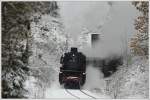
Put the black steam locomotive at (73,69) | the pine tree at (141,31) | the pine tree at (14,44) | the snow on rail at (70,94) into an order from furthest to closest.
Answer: the black steam locomotive at (73,69) → the pine tree at (141,31) → the snow on rail at (70,94) → the pine tree at (14,44)

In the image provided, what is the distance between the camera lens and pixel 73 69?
48.3 ft

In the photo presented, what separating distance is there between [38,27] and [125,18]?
8.99 ft

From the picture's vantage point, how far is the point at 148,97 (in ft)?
36.7

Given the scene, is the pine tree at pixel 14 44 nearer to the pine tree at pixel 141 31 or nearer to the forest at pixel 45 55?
the forest at pixel 45 55

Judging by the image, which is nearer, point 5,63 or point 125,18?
point 5,63

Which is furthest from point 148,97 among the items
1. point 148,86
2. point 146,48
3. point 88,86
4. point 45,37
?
point 45,37

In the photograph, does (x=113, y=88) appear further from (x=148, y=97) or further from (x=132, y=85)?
(x=148, y=97)

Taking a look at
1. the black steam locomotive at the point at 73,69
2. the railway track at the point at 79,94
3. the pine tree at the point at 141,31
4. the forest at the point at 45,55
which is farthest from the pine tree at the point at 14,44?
the pine tree at the point at 141,31

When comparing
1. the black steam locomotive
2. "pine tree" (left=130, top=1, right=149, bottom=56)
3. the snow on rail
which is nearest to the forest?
"pine tree" (left=130, top=1, right=149, bottom=56)

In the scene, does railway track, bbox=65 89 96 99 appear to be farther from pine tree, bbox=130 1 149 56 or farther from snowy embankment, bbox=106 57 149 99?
pine tree, bbox=130 1 149 56

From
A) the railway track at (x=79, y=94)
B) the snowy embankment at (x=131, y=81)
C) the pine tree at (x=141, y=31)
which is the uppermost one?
the pine tree at (x=141, y=31)

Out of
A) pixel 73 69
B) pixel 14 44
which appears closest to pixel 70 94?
pixel 14 44

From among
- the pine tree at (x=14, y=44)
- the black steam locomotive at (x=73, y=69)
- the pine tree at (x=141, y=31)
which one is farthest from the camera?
the black steam locomotive at (x=73, y=69)

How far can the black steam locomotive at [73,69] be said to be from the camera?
13363mm
